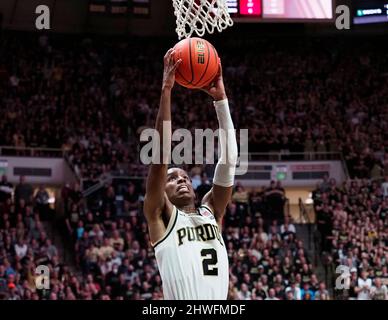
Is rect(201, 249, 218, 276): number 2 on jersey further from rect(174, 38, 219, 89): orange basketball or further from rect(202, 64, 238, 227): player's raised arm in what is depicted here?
rect(174, 38, 219, 89): orange basketball

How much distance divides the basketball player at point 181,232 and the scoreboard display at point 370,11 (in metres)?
14.7

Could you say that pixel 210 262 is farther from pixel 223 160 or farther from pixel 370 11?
pixel 370 11

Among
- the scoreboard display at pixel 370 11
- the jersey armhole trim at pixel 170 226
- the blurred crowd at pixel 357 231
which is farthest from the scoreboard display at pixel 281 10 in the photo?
the jersey armhole trim at pixel 170 226

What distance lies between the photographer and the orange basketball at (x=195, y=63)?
4344 millimetres

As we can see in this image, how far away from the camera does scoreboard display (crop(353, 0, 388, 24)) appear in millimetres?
18062

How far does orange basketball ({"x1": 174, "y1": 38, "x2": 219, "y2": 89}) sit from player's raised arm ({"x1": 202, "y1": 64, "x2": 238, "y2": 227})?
0.36 ft

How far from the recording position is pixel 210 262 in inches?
159

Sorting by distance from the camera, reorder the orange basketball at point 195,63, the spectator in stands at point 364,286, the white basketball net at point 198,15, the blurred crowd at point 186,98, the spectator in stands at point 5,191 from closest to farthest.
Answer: the orange basketball at point 195,63 → the white basketball net at point 198,15 → the spectator in stands at point 364,286 → the spectator in stands at point 5,191 → the blurred crowd at point 186,98

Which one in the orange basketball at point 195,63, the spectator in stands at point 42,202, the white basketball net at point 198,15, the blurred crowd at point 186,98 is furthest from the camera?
the blurred crowd at point 186,98

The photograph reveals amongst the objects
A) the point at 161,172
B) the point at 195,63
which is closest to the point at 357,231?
the point at 195,63

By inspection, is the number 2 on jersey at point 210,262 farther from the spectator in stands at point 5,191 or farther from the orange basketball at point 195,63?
the spectator in stands at point 5,191

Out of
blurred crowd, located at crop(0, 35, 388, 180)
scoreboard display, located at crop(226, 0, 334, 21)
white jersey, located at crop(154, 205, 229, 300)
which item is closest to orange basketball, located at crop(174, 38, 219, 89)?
white jersey, located at crop(154, 205, 229, 300)
